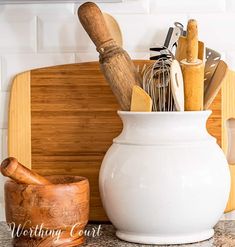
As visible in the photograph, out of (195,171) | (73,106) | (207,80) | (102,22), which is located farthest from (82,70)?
(195,171)

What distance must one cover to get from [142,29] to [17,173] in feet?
1.64

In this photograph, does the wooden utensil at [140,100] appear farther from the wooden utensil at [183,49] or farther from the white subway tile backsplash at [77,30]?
the white subway tile backsplash at [77,30]

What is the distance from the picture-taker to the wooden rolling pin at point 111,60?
3.96 ft

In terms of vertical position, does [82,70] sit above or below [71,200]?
above

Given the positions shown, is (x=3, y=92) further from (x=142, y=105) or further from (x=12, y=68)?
(x=142, y=105)

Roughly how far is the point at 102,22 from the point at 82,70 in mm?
186

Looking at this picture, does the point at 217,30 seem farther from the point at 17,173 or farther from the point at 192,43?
the point at 17,173

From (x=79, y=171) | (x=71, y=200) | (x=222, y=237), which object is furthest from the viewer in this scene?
(x=79, y=171)

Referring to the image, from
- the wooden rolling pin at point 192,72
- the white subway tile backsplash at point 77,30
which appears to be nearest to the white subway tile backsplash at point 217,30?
the white subway tile backsplash at point 77,30

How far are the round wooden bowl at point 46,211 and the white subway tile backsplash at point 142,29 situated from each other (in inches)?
A: 15.8

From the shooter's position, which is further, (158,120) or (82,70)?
(82,70)

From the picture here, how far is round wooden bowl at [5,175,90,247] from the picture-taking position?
3.66 feet

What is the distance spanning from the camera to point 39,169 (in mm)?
1389

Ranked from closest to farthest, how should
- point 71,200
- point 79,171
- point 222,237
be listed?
point 71,200
point 222,237
point 79,171
